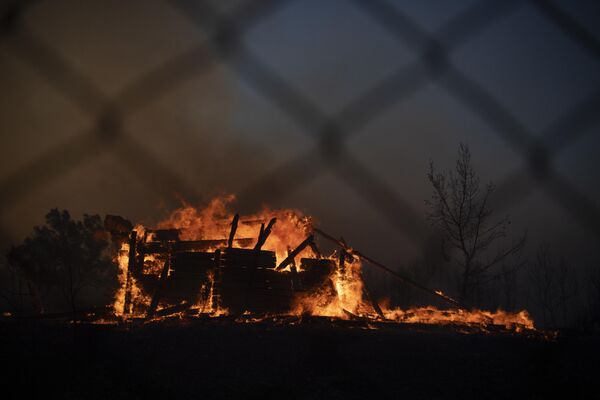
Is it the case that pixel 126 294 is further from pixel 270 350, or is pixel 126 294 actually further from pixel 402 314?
pixel 402 314

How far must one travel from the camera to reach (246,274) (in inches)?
633

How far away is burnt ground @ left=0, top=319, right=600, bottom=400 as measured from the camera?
822 cm

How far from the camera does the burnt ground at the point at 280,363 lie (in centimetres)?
822

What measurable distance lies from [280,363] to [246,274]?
6.76m

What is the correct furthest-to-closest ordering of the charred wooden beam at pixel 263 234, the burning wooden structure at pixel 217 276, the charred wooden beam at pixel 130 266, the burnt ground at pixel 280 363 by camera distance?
1. the charred wooden beam at pixel 130 266
2. the charred wooden beam at pixel 263 234
3. the burning wooden structure at pixel 217 276
4. the burnt ground at pixel 280 363

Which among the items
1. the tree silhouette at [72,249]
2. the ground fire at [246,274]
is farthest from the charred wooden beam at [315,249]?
the tree silhouette at [72,249]

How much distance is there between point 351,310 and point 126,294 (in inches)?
333

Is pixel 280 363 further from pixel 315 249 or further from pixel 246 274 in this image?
pixel 315 249

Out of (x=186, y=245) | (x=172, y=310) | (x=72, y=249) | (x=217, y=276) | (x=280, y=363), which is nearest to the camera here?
(x=280, y=363)

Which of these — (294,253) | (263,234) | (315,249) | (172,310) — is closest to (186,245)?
(172,310)

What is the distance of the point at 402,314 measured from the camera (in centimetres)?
1786

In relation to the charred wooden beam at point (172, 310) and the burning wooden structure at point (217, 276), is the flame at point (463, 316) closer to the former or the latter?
the burning wooden structure at point (217, 276)

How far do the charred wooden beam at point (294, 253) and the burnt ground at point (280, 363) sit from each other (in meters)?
4.51

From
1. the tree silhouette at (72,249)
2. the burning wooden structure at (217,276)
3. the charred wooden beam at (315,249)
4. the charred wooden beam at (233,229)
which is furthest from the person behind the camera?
the tree silhouette at (72,249)
